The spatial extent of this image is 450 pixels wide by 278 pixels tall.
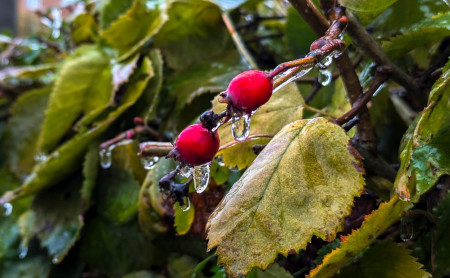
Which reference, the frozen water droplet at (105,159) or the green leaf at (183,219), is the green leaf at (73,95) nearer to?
the frozen water droplet at (105,159)

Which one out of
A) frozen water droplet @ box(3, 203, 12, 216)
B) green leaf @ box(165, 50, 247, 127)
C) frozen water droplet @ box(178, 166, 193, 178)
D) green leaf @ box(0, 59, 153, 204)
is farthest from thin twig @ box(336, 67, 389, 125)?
frozen water droplet @ box(3, 203, 12, 216)

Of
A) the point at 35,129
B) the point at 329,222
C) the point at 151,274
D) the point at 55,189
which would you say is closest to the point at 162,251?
the point at 151,274

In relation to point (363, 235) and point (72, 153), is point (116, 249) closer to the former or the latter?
point (72, 153)

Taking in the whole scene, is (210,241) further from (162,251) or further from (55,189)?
(55,189)

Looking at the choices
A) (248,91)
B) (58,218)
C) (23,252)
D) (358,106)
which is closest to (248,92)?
(248,91)

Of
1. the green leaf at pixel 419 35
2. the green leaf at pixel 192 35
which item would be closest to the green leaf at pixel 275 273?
the green leaf at pixel 419 35
